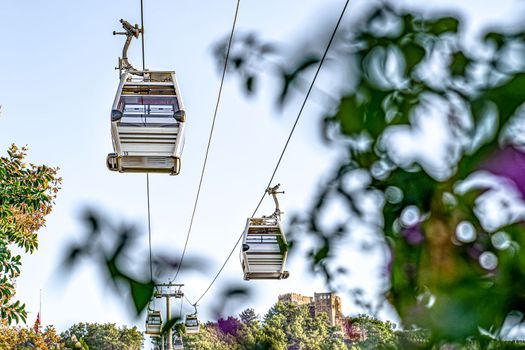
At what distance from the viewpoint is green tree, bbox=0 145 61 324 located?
7730mm

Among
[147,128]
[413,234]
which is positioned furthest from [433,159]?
[147,128]

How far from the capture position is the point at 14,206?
8352mm

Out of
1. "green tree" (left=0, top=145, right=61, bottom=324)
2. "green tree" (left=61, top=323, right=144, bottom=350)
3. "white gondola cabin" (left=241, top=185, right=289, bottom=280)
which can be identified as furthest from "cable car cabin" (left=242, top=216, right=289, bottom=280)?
"green tree" (left=61, top=323, right=144, bottom=350)

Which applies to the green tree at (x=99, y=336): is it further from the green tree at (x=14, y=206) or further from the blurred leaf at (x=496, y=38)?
the green tree at (x=14, y=206)

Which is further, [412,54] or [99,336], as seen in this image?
[99,336]

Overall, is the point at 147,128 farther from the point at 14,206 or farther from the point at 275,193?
the point at 14,206

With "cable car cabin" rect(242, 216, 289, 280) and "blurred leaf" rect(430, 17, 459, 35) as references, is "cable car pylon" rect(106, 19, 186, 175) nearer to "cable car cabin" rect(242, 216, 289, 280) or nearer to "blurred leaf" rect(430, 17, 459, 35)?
"cable car cabin" rect(242, 216, 289, 280)

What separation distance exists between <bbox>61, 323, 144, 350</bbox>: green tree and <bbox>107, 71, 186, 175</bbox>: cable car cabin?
9.65ft

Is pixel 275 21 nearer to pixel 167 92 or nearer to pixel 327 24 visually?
pixel 327 24

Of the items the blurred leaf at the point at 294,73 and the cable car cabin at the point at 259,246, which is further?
the cable car cabin at the point at 259,246

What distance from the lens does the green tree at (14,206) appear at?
7.73 metres

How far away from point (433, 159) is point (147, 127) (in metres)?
3.31

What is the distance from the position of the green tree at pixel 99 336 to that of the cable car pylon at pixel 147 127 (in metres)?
2.94

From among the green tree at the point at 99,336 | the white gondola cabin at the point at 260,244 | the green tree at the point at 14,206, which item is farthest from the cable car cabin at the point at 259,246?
the green tree at the point at 99,336
